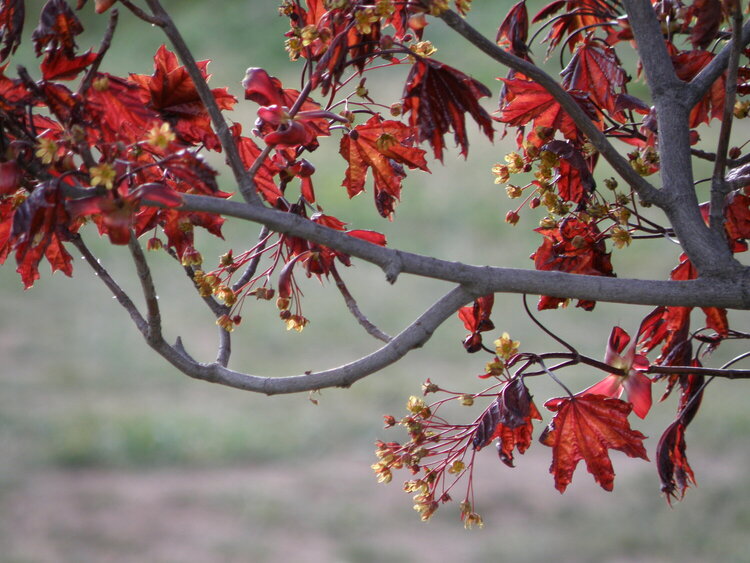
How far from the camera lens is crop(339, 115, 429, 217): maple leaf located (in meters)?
0.74

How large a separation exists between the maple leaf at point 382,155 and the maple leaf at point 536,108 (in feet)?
0.30

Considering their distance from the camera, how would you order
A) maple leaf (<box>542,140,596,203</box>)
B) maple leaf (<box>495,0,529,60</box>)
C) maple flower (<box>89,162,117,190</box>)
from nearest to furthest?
maple flower (<box>89,162,117,190</box>), maple leaf (<box>542,140,596,203</box>), maple leaf (<box>495,0,529,60</box>)

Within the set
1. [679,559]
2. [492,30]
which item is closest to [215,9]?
[492,30]

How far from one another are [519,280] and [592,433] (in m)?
0.20

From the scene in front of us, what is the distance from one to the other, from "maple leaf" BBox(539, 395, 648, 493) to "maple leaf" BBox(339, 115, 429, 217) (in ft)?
0.79

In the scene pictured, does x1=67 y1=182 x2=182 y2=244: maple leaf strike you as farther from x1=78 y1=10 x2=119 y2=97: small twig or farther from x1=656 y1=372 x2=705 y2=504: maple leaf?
x1=656 y1=372 x2=705 y2=504: maple leaf

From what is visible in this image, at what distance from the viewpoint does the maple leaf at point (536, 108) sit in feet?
2.54

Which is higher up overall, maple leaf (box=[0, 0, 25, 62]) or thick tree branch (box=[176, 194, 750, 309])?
maple leaf (box=[0, 0, 25, 62])

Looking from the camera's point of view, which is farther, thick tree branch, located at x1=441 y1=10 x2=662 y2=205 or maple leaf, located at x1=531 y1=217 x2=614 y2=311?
maple leaf, located at x1=531 y1=217 x2=614 y2=311

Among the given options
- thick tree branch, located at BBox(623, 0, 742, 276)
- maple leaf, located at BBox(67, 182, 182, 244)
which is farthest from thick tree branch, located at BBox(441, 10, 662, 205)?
maple leaf, located at BBox(67, 182, 182, 244)

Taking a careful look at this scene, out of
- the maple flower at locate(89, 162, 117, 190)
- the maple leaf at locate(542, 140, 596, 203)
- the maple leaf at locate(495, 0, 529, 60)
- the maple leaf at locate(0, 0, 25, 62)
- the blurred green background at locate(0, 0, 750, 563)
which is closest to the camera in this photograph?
the maple flower at locate(89, 162, 117, 190)

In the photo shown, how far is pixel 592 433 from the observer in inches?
29.2

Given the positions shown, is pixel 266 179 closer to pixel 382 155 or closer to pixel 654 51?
pixel 382 155

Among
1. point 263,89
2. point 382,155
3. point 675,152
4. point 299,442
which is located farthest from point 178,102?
point 299,442
